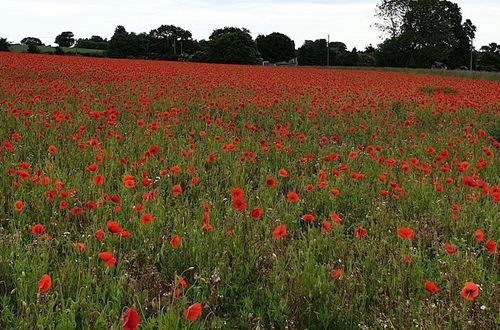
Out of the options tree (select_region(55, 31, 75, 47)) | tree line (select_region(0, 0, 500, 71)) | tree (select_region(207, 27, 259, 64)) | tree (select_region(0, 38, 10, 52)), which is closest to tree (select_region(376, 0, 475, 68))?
tree line (select_region(0, 0, 500, 71))

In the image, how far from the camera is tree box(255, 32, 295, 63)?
303ft

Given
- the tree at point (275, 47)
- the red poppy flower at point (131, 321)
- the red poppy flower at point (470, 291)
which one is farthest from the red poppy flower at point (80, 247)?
the tree at point (275, 47)

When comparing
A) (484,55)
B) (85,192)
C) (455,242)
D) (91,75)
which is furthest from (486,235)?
(484,55)

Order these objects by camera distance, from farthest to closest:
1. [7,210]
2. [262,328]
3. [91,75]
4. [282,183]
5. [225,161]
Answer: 1. [91,75]
2. [225,161]
3. [282,183]
4. [7,210]
5. [262,328]

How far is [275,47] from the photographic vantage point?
92.8 m

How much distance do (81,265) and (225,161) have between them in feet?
8.23

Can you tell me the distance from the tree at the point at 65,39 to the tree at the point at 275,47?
37.3 meters

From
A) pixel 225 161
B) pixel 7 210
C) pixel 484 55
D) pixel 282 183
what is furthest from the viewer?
pixel 484 55

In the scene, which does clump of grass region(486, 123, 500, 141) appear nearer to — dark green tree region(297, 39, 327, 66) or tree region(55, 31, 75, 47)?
dark green tree region(297, 39, 327, 66)

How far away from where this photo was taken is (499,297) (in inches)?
96.0

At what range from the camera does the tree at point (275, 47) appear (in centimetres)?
9238

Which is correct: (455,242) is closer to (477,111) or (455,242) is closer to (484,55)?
(477,111)

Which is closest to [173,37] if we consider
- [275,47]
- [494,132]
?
[275,47]

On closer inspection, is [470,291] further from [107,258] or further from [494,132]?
[494,132]
